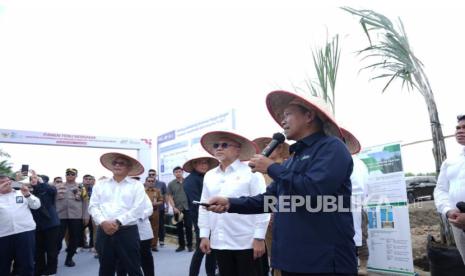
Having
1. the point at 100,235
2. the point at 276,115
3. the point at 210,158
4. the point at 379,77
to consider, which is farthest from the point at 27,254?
the point at 379,77

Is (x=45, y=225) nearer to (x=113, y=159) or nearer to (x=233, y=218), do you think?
(x=113, y=159)

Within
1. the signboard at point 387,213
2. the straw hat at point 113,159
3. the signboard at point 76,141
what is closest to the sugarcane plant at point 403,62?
the signboard at point 387,213

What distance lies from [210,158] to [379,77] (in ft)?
8.18

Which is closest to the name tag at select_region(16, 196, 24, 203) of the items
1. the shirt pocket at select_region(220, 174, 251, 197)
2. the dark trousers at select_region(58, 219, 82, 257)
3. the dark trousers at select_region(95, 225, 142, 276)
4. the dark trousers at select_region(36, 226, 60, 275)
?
the dark trousers at select_region(36, 226, 60, 275)

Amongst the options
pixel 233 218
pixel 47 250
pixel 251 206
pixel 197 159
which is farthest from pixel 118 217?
pixel 47 250

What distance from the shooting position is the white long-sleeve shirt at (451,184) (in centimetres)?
327

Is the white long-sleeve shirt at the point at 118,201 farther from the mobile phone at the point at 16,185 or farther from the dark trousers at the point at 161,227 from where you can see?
the dark trousers at the point at 161,227

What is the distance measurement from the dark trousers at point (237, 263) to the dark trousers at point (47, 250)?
3.84m

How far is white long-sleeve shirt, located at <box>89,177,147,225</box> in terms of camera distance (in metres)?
4.11

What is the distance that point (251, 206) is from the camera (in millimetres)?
2391

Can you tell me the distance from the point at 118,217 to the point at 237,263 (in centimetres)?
151

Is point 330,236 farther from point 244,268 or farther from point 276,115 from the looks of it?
point 244,268

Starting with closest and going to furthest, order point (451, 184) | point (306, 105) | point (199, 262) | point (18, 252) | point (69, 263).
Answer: point (306, 105) < point (451, 184) < point (199, 262) < point (18, 252) < point (69, 263)

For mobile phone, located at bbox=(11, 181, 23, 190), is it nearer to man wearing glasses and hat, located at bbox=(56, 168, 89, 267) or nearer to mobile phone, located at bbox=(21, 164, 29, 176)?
mobile phone, located at bbox=(21, 164, 29, 176)
